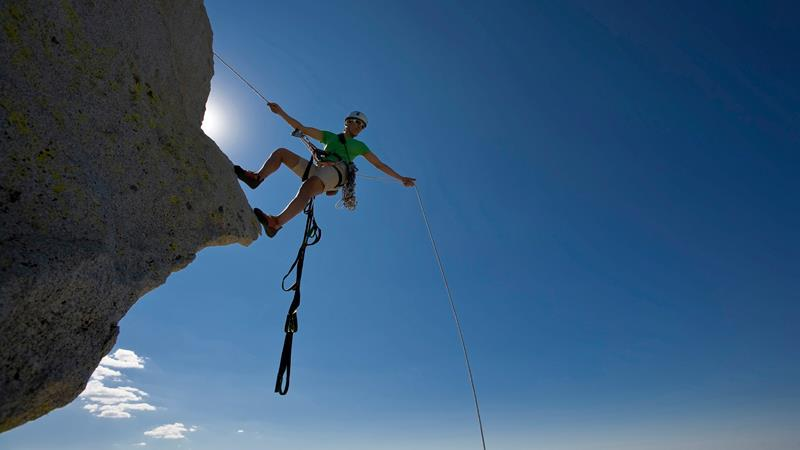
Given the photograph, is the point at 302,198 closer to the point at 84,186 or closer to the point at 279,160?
the point at 279,160

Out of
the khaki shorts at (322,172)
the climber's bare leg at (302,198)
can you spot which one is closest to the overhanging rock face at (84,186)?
the climber's bare leg at (302,198)

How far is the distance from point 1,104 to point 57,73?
0.56m

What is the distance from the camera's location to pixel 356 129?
283 inches

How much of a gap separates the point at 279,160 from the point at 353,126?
1583mm

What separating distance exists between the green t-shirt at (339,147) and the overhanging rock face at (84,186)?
8.15 feet

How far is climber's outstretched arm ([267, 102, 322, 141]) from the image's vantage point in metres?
6.21

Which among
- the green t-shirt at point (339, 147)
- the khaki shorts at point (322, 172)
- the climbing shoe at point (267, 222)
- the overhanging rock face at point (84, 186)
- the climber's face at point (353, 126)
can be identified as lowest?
the overhanging rock face at point (84, 186)

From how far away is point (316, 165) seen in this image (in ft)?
21.1

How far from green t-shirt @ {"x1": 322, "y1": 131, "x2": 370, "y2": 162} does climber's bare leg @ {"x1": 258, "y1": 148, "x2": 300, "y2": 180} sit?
1.85ft

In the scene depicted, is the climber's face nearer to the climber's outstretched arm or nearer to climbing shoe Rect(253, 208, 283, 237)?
the climber's outstretched arm

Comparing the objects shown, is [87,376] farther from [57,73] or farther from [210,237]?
[57,73]

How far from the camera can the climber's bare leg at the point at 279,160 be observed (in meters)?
5.88

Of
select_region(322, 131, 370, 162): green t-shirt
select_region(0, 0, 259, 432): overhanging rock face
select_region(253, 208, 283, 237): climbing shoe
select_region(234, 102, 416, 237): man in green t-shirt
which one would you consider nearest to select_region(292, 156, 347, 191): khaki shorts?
select_region(234, 102, 416, 237): man in green t-shirt

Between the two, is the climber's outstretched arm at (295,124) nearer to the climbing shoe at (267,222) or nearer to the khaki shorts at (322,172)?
the khaki shorts at (322,172)
